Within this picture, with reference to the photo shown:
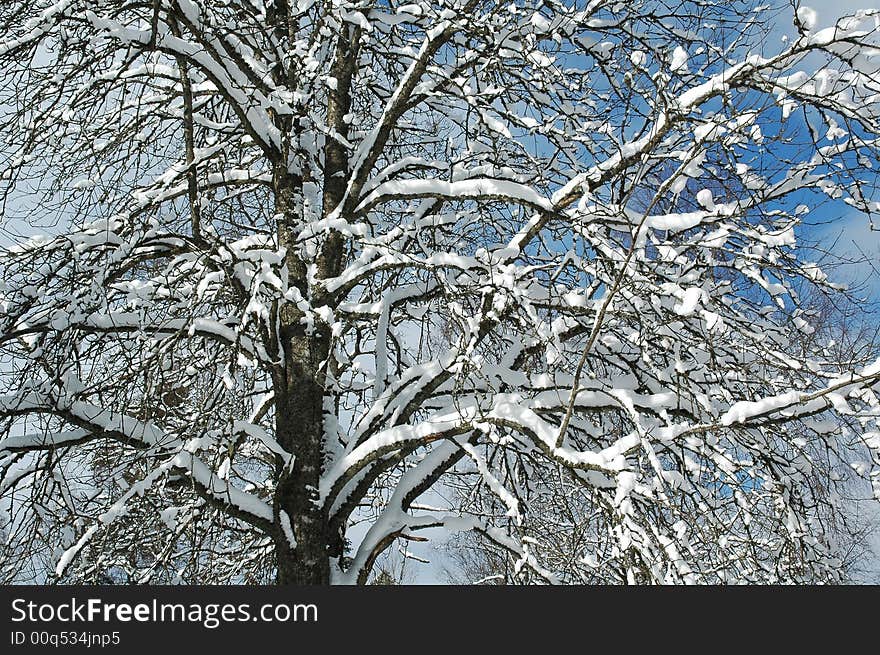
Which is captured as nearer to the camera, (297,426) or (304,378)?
(297,426)

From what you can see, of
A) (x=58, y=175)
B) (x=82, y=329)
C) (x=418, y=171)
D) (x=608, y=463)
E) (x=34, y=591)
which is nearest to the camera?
(x=608, y=463)

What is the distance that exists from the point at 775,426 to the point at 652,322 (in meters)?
0.90

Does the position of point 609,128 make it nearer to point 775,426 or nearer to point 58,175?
point 775,426

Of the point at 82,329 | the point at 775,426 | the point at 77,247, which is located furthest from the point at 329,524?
the point at 775,426

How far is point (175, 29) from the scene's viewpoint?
4367mm

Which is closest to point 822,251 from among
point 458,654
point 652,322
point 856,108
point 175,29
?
point 856,108

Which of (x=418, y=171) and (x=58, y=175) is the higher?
(x=418, y=171)

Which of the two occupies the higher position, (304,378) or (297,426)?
(304,378)

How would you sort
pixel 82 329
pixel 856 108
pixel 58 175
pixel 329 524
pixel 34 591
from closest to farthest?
pixel 856 108, pixel 34 591, pixel 82 329, pixel 329 524, pixel 58 175

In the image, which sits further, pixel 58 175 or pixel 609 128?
pixel 58 175

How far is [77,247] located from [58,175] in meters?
1.16

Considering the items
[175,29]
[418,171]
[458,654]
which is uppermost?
[418,171]

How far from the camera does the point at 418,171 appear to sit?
6.41m

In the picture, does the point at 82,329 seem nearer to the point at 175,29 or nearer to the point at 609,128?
the point at 175,29
